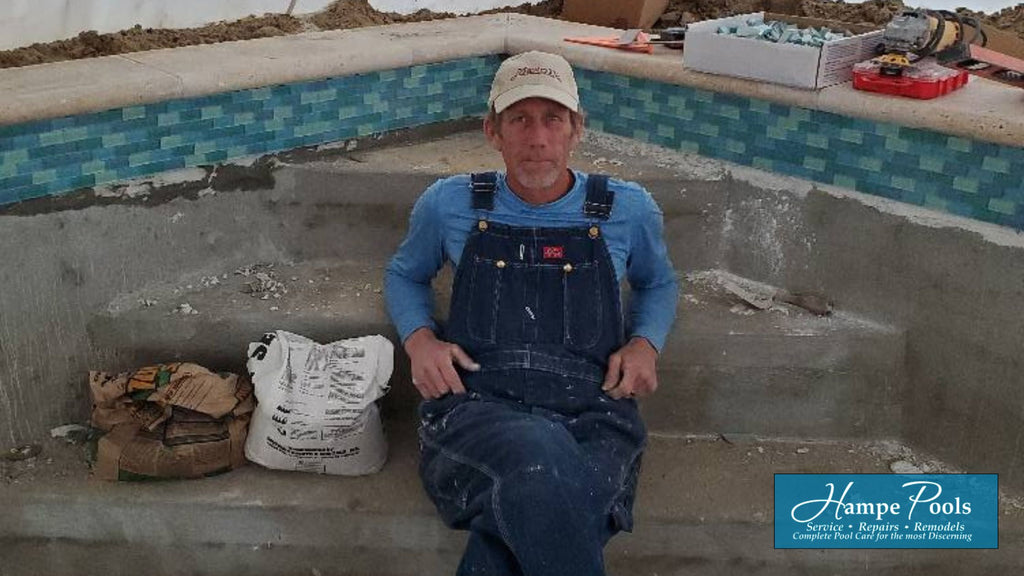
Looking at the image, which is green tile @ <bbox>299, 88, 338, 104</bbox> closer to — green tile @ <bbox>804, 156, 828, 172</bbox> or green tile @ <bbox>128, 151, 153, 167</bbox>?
green tile @ <bbox>128, 151, 153, 167</bbox>

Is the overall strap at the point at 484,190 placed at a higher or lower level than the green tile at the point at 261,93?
lower

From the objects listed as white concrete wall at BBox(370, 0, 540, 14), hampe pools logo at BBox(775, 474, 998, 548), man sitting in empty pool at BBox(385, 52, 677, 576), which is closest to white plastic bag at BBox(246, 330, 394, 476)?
man sitting in empty pool at BBox(385, 52, 677, 576)

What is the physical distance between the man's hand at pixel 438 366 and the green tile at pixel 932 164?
Answer: 1.18 m

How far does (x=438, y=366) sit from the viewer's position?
207cm

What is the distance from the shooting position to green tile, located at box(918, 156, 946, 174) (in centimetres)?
232

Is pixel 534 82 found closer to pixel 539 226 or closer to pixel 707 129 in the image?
pixel 539 226

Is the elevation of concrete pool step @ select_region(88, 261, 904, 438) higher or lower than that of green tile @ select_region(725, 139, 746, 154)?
lower

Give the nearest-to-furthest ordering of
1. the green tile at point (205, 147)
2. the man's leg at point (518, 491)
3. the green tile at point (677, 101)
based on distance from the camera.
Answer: the man's leg at point (518, 491)
the green tile at point (205, 147)
the green tile at point (677, 101)

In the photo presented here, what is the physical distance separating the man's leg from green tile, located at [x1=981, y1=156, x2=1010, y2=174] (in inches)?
45.9

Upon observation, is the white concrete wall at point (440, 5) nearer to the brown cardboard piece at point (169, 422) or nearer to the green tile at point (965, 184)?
the brown cardboard piece at point (169, 422)

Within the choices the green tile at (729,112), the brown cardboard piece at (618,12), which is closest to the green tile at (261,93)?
the green tile at (729,112)

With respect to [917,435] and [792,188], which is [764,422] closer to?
[917,435]

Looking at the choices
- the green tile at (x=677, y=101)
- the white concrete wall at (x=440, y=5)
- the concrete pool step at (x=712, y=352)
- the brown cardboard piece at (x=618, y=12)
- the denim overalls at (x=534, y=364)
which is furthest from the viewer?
the brown cardboard piece at (x=618, y=12)

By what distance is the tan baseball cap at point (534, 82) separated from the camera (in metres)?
1.97
